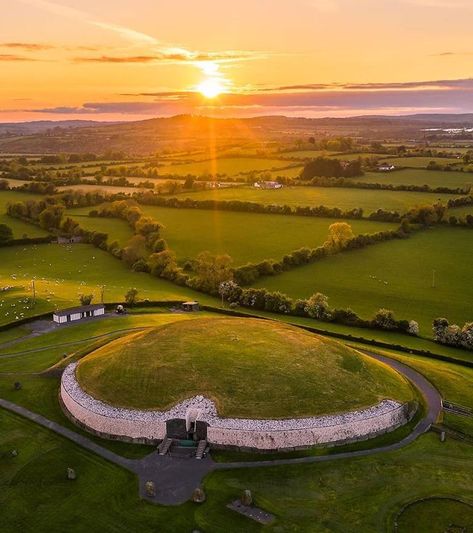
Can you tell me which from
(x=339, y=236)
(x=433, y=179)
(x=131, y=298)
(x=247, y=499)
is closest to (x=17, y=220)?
(x=131, y=298)

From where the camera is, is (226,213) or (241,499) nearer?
(241,499)

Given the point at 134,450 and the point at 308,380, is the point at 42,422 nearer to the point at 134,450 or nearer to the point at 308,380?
the point at 134,450

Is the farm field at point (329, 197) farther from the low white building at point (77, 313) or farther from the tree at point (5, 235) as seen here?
the low white building at point (77, 313)

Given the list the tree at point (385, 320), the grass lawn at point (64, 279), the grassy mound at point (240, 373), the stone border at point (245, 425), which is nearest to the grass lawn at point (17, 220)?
the grass lawn at point (64, 279)

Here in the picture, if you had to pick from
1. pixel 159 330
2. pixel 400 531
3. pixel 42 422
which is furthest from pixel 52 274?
pixel 400 531

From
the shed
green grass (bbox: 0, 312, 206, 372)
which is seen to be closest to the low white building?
green grass (bbox: 0, 312, 206, 372)

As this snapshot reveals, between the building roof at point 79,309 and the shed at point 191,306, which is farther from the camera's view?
the shed at point 191,306
